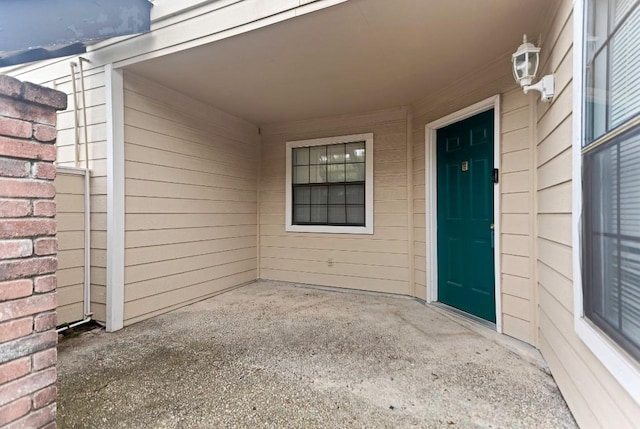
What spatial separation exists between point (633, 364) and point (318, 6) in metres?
2.42

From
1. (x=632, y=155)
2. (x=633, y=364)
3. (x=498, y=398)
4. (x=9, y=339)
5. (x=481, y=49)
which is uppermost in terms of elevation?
(x=481, y=49)

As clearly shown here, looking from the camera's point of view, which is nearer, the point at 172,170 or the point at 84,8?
the point at 84,8

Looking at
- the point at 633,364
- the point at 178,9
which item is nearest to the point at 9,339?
the point at 633,364

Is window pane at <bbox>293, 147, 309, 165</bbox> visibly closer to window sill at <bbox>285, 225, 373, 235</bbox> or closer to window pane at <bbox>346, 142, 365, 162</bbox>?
window pane at <bbox>346, 142, 365, 162</bbox>

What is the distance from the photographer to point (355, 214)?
442 cm

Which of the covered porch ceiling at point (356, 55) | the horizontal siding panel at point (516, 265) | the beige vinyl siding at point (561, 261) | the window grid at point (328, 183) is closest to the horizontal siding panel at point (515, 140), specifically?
the beige vinyl siding at point (561, 261)

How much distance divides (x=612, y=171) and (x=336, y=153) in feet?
11.4

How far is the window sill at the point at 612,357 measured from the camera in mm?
1037

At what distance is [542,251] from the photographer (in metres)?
2.29

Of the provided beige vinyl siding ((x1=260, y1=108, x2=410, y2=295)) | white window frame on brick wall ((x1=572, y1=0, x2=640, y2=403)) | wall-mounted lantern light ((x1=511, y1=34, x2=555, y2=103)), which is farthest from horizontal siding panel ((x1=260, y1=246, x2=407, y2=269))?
white window frame on brick wall ((x1=572, y1=0, x2=640, y2=403))

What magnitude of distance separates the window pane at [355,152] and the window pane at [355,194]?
37 centimetres

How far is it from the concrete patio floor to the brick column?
0.81m

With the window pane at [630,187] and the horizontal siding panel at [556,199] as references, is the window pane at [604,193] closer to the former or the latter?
the window pane at [630,187]

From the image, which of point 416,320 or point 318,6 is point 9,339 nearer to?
point 318,6
